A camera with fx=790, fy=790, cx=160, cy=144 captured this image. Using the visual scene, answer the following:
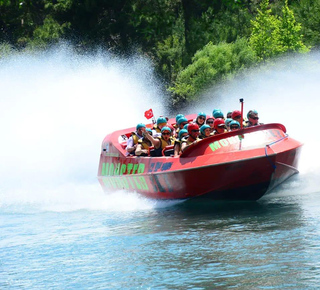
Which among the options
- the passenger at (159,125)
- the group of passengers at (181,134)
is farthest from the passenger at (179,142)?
the passenger at (159,125)

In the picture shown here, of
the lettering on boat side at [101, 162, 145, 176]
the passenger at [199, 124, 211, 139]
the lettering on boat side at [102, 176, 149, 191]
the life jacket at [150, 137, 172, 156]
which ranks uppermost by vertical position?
the passenger at [199, 124, 211, 139]

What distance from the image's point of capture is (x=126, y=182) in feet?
51.7

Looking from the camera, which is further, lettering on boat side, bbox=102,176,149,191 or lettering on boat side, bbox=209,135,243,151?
lettering on boat side, bbox=102,176,149,191

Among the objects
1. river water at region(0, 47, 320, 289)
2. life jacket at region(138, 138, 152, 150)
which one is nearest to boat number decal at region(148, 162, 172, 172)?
river water at region(0, 47, 320, 289)

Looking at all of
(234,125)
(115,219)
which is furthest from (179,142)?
(115,219)

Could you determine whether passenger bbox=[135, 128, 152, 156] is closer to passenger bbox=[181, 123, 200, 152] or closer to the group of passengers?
the group of passengers

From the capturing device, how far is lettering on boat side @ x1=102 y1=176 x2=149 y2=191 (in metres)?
14.9

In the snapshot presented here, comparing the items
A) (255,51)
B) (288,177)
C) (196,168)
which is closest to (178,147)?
(196,168)

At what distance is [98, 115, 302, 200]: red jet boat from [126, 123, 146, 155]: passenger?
45.5 inches

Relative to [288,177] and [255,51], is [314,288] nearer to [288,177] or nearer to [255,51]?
[288,177]

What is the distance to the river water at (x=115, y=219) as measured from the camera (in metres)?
9.52

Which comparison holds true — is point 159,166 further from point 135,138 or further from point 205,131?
point 135,138

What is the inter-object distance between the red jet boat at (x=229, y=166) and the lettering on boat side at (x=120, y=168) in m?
0.43

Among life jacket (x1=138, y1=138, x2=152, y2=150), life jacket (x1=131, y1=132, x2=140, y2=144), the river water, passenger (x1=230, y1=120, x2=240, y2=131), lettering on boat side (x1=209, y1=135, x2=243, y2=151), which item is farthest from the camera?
life jacket (x1=131, y1=132, x2=140, y2=144)
